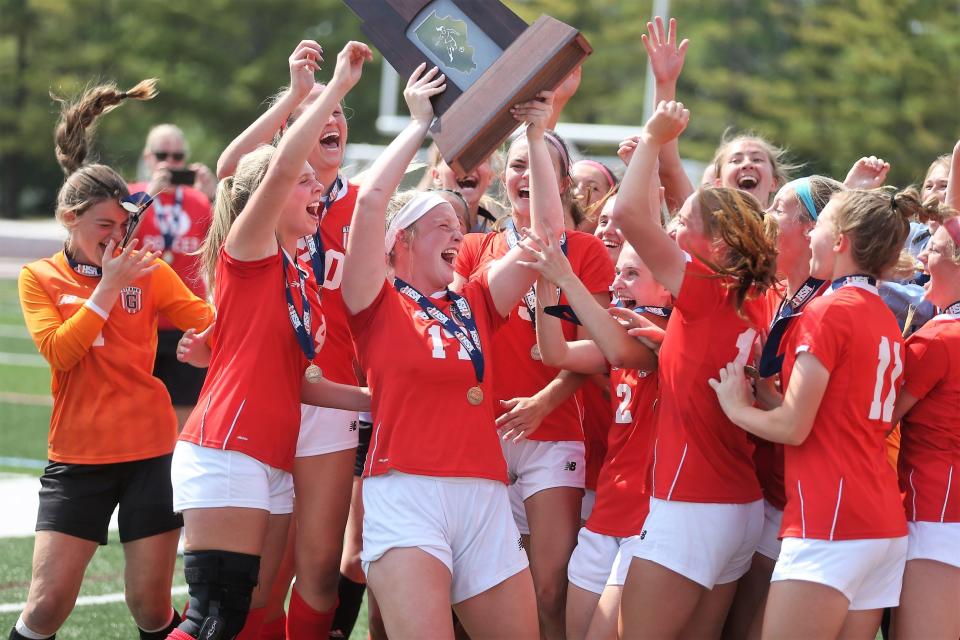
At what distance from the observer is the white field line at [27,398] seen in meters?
13.1

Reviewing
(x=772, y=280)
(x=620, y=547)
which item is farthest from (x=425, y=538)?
(x=772, y=280)

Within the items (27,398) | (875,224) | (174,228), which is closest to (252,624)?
(875,224)

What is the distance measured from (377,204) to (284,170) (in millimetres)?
335

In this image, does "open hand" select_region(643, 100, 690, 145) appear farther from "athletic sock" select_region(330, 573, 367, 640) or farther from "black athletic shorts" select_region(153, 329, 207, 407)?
"black athletic shorts" select_region(153, 329, 207, 407)

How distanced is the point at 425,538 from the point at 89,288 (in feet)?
6.86

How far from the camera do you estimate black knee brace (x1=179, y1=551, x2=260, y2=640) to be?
4.09m

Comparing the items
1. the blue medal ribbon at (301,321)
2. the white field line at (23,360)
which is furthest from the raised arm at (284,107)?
the white field line at (23,360)

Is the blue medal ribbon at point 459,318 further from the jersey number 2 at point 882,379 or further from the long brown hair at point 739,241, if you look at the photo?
the jersey number 2 at point 882,379

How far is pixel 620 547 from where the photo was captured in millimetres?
4320

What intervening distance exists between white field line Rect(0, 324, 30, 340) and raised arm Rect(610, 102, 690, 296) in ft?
54.4

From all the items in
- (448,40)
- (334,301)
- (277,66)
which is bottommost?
(334,301)

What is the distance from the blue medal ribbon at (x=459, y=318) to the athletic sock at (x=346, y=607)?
1796 millimetres

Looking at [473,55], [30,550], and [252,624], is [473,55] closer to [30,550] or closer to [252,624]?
[252,624]

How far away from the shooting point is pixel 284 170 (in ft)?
13.1
